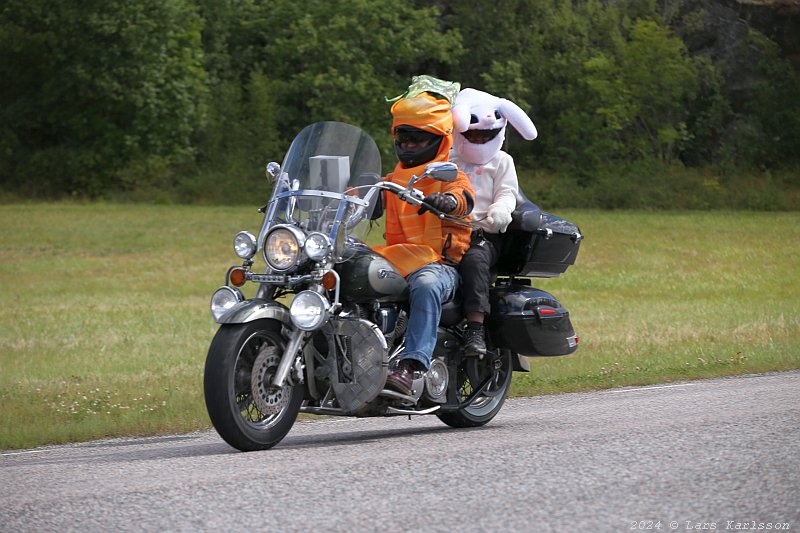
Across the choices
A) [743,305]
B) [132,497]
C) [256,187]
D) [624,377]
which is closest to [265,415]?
[132,497]

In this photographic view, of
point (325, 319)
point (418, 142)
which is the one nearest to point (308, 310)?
point (325, 319)

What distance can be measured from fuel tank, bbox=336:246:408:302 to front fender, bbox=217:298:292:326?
20.4 inches

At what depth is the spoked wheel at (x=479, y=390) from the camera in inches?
381

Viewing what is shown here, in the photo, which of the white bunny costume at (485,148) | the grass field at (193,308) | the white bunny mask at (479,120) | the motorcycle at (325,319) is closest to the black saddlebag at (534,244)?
the motorcycle at (325,319)

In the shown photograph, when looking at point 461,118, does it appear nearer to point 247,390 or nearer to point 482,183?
point 482,183

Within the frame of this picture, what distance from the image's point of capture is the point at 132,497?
6629 mm

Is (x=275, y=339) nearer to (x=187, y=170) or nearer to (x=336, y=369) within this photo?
(x=336, y=369)

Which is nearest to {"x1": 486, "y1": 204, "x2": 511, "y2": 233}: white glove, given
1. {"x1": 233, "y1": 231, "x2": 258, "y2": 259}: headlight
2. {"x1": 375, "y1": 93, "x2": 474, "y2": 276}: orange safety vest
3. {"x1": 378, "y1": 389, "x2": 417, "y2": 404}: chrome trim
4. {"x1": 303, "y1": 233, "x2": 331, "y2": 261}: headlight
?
{"x1": 375, "y1": 93, "x2": 474, "y2": 276}: orange safety vest

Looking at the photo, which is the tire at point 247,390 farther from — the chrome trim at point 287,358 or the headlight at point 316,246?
the headlight at point 316,246

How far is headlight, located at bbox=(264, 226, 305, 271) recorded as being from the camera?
8211 mm

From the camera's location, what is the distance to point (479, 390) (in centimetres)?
978

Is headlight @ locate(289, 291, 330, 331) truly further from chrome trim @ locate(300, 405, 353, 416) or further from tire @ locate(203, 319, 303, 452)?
chrome trim @ locate(300, 405, 353, 416)

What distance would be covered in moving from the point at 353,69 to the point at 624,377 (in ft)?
168

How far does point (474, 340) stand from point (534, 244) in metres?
0.94
